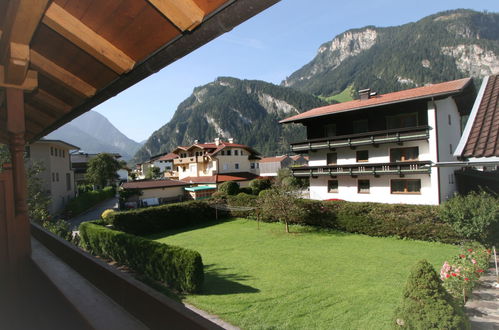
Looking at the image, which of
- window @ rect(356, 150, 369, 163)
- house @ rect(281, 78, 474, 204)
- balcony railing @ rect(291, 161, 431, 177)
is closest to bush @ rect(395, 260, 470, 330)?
balcony railing @ rect(291, 161, 431, 177)

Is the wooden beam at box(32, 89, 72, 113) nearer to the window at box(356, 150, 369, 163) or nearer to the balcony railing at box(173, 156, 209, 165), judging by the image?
the window at box(356, 150, 369, 163)

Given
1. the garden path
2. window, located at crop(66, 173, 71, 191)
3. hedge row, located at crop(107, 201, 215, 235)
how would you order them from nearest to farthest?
1. the garden path
2. hedge row, located at crop(107, 201, 215, 235)
3. window, located at crop(66, 173, 71, 191)

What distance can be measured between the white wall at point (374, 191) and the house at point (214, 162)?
807 inches

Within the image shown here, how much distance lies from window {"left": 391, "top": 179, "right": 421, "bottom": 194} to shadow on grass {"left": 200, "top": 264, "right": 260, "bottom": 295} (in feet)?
51.1

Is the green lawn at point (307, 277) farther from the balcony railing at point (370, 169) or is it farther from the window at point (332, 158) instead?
the window at point (332, 158)

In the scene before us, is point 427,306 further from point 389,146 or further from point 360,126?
point 360,126

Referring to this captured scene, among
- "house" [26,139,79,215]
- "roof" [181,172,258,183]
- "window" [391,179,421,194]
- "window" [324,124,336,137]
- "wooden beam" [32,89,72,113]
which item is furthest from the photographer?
"roof" [181,172,258,183]

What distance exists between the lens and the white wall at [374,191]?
67.9 ft

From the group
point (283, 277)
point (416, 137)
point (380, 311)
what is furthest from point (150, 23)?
point (416, 137)

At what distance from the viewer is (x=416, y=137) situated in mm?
20375

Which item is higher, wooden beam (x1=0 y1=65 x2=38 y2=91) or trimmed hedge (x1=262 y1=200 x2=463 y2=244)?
wooden beam (x1=0 y1=65 x2=38 y2=91)

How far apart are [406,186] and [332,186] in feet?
19.8

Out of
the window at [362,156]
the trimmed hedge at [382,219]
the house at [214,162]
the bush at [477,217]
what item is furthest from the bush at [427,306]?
the house at [214,162]

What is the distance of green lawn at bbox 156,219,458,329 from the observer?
832cm
